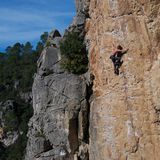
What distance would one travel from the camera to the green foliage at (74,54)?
32.1 m

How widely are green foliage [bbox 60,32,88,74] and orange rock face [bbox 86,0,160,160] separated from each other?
3874 mm

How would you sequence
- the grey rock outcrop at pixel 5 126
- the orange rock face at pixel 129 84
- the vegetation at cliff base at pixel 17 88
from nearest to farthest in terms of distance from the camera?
the orange rock face at pixel 129 84 → the vegetation at cliff base at pixel 17 88 → the grey rock outcrop at pixel 5 126

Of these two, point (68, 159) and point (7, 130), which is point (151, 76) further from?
point (7, 130)

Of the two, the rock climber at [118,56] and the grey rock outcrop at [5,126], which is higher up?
the rock climber at [118,56]

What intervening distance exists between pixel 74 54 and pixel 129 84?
296 inches

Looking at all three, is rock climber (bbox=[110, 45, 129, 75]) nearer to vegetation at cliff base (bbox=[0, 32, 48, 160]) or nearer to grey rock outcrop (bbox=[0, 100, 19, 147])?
vegetation at cliff base (bbox=[0, 32, 48, 160])

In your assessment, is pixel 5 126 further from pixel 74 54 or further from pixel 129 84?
pixel 129 84

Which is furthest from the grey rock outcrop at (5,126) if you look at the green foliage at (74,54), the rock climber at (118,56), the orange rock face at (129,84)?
the rock climber at (118,56)

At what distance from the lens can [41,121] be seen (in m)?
33.3

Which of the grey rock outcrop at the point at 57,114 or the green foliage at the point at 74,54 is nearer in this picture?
the grey rock outcrop at the point at 57,114

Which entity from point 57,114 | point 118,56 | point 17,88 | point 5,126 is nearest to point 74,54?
point 57,114

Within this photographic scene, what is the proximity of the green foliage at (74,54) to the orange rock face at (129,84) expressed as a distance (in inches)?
153

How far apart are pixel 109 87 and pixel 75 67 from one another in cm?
536

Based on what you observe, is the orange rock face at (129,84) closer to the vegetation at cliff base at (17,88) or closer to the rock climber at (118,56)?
the rock climber at (118,56)
